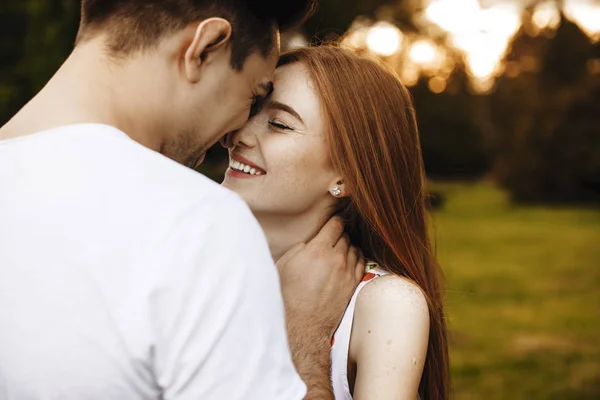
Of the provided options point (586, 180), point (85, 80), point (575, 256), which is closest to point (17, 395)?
point (85, 80)

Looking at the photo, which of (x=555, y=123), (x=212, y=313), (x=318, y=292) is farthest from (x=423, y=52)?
(x=212, y=313)

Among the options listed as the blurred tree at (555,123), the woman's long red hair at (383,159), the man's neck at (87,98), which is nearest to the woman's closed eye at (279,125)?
the woman's long red hair at (383,159)

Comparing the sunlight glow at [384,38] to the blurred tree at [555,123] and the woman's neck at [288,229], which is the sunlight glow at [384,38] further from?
the woman's neck at [288,229]

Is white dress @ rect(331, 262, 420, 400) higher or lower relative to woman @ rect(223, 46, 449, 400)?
lower

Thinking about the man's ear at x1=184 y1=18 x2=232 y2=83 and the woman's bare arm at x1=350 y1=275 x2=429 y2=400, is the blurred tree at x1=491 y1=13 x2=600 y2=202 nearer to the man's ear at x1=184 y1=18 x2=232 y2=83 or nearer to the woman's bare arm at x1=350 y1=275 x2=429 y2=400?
the woman's bare arm at x1=350 y1=275 x2=429 y2=400

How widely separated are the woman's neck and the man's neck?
1.23 metres

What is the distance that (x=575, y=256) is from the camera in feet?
47.4

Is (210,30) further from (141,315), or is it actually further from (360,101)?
(360,101)

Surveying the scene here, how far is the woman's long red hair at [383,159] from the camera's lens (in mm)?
2625

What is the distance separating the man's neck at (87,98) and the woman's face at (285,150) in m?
1.06

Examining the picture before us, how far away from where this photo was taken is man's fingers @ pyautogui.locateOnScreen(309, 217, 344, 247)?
2.68 m

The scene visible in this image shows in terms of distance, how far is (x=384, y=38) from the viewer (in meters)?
22.9

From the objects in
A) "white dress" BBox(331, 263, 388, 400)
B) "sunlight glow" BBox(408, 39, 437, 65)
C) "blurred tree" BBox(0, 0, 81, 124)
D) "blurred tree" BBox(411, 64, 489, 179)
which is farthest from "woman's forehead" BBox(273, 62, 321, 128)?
"blurred tree" BBox(411, 64, 489, 179)

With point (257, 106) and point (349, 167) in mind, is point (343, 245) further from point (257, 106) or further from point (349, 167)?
point (257, 106)
